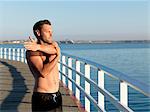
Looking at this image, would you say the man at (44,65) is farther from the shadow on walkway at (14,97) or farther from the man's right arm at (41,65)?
the shadow on walkway at (14,97)

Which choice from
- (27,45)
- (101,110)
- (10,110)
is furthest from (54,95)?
(10,110)

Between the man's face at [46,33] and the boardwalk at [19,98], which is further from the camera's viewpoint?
the boardwalk at [19,98]

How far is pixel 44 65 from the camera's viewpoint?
4.86 m

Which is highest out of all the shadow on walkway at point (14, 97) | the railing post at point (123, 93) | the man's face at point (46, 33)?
the man's face at point (46, 33)

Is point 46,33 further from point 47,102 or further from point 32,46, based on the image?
point 47,102

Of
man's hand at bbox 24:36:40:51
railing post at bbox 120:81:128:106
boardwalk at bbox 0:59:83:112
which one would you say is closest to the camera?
man's hand at bbox 24:36:40:51

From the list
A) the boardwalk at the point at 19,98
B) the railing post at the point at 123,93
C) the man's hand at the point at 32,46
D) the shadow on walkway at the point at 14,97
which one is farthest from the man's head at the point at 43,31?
the shadow on walkway at the point at 14,97

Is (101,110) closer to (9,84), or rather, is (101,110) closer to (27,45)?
(27,45)

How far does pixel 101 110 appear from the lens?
276 inches

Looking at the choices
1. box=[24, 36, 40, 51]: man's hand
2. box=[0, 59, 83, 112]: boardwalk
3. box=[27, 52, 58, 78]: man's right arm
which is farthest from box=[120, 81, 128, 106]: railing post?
box=[0, 59, 83, 112]: boardwalk

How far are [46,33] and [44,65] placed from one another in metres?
0.35

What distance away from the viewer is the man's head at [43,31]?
191 inches

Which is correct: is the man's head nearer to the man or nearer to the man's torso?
the man

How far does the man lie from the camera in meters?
4.84
